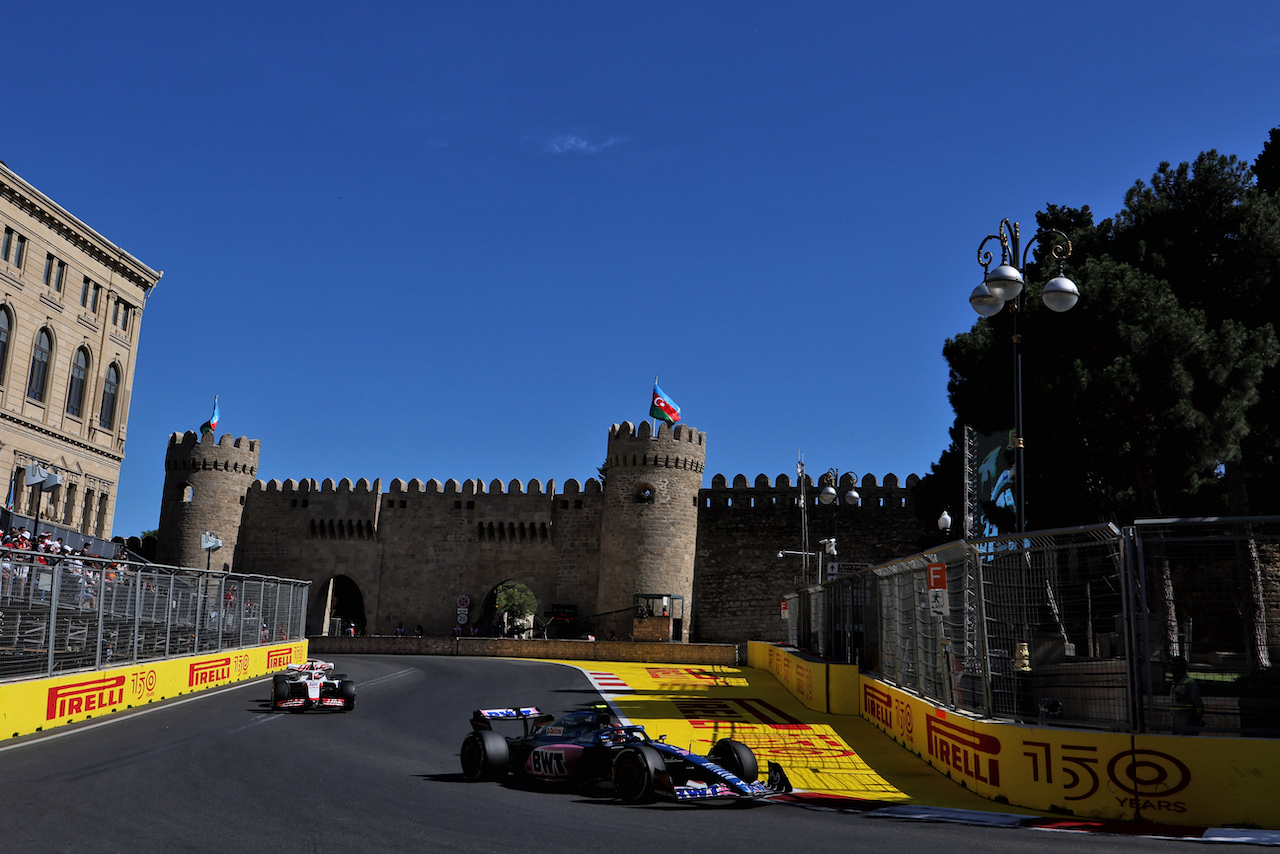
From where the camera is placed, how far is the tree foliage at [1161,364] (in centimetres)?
2058

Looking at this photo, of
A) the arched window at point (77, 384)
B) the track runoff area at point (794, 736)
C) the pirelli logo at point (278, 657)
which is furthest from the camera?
the arched window at point (77, 384)

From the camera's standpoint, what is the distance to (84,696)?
46.2 feet

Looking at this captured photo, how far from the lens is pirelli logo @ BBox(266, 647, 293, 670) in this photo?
2414cm

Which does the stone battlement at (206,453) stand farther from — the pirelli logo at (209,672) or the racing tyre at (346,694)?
the racing tyre at (346,694)

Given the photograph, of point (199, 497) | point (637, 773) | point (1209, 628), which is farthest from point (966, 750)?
point (199, 497)

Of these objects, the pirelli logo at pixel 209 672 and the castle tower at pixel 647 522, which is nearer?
the pirelli logo at pixel 209 672

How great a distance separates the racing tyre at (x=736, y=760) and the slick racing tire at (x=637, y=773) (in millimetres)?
778

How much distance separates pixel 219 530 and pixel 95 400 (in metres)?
A: 12.3

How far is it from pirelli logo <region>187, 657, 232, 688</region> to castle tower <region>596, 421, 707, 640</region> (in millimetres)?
22526

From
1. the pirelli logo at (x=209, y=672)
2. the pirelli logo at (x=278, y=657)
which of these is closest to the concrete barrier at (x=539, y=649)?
the pirelli logo at (x=278, y=657)

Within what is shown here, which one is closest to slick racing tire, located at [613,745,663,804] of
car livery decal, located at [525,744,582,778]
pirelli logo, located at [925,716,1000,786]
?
car livery decal, located at [525,744,582,778]

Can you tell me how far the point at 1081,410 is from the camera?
2158 cm

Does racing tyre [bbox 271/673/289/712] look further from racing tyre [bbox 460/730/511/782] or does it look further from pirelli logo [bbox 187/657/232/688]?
racing tyre [bbox 460/730/511/782]

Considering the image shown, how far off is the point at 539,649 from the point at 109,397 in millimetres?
19583
